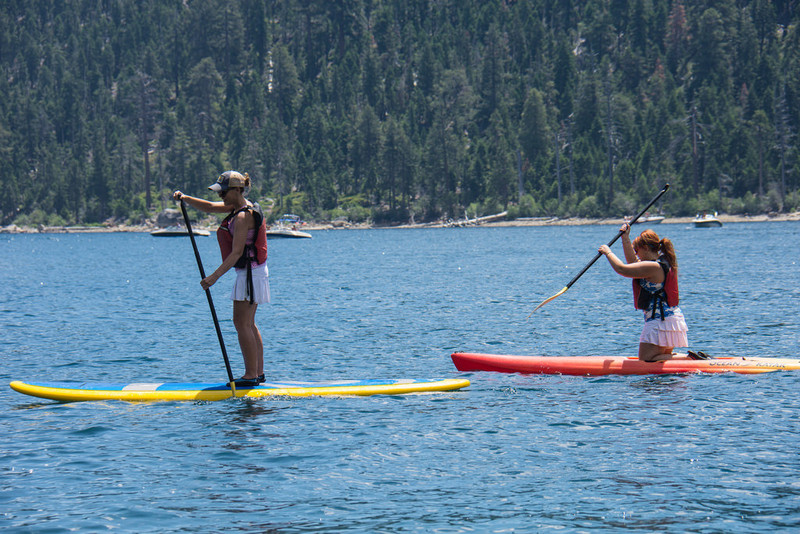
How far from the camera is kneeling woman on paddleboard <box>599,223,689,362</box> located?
13055mm

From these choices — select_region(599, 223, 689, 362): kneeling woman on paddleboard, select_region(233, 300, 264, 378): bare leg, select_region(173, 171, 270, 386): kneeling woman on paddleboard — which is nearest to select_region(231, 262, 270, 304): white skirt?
select_region(173, 171, 270, 386): kneeling woman on paddleboard

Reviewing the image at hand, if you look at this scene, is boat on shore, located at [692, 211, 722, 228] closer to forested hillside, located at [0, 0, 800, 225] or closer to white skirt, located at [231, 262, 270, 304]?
forested hillside, located at [0, 0, 800, 225]

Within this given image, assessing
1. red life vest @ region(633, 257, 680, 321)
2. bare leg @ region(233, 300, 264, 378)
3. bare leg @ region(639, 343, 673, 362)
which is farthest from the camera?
bare leg @ region(639, 343, 673, 362)

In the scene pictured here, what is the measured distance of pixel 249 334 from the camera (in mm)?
11906

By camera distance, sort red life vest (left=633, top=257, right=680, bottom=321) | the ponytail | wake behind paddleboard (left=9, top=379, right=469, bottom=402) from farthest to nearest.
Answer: red life vest (left=633, top=257, right=680, bottom=321) → the ponytail → wake behind paddleboard (left=9, top=379, right=469, bottom=402)

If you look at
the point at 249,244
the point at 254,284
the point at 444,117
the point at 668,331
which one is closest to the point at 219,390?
the point at 254,284

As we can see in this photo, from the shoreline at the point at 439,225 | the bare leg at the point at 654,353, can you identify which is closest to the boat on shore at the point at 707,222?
the shoreline at the point at 439,225

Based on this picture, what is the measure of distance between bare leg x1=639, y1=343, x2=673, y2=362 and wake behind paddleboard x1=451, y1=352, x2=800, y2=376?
0.07 meters

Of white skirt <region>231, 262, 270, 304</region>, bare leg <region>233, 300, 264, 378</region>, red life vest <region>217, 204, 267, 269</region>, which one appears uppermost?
red life vest <region>217, 204, 267, 269</region>

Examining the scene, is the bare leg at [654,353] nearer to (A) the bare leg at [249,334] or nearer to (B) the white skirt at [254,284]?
(A) the bare leg at [249,334]

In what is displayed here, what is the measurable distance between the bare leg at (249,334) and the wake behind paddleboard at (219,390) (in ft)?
1.03

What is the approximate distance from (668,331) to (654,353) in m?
0.54

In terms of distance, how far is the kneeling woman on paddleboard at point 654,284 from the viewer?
1305cm

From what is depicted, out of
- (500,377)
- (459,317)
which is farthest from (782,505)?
(459,317)
